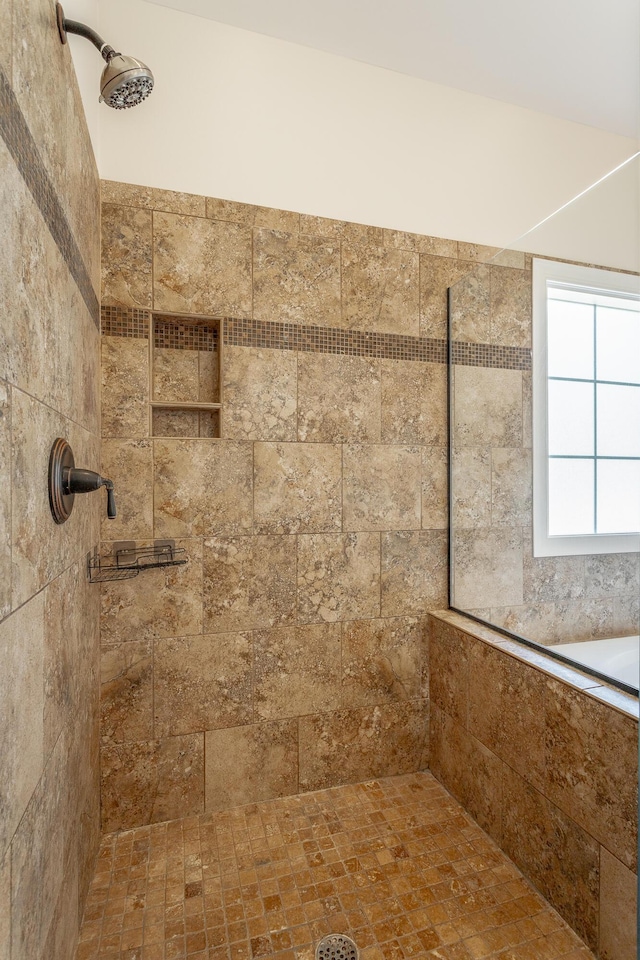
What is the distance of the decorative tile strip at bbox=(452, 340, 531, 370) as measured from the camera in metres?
1.85

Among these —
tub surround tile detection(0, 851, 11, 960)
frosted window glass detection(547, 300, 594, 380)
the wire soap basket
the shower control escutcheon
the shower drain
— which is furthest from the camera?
the wire soap basket

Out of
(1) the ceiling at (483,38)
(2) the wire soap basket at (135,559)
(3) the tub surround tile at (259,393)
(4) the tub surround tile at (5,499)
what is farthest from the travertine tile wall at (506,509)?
(4) the tub surround tile at (5,499)

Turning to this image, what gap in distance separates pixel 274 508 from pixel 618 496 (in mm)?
1211

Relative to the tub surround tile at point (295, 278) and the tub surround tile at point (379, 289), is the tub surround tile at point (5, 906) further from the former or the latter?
the tub surround tile at point (379, 289)

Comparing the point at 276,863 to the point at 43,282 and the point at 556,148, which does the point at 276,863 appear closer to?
the point at 43,282

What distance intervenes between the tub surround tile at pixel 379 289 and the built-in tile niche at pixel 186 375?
569 millimetres

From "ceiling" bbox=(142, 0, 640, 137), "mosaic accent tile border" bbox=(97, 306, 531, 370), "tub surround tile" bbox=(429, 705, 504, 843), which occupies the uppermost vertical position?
"ceiling" bbox=(142, 0, 640, 137)

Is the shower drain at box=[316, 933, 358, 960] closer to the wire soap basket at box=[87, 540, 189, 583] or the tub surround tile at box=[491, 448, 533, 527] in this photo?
the wire soap basket at box=[87, 540, 189, 583]

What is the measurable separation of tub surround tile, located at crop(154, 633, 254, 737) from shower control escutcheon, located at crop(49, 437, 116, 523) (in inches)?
36.1

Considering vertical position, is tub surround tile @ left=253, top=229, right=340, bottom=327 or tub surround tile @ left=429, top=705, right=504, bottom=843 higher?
tub surround tile @ left=253, top=229, right=340, bottom=327

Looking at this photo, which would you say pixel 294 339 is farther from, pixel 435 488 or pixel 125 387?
pixel 435 488

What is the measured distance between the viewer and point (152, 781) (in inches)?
73.3

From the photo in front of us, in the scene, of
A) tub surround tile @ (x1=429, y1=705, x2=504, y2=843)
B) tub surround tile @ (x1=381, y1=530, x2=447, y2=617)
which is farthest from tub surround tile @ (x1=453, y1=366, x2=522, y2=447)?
tub surround tile @ (x1=429, y1=705, x2=504, y2=843)

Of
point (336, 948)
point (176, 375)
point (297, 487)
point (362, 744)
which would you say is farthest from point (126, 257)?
point (336, 948)
